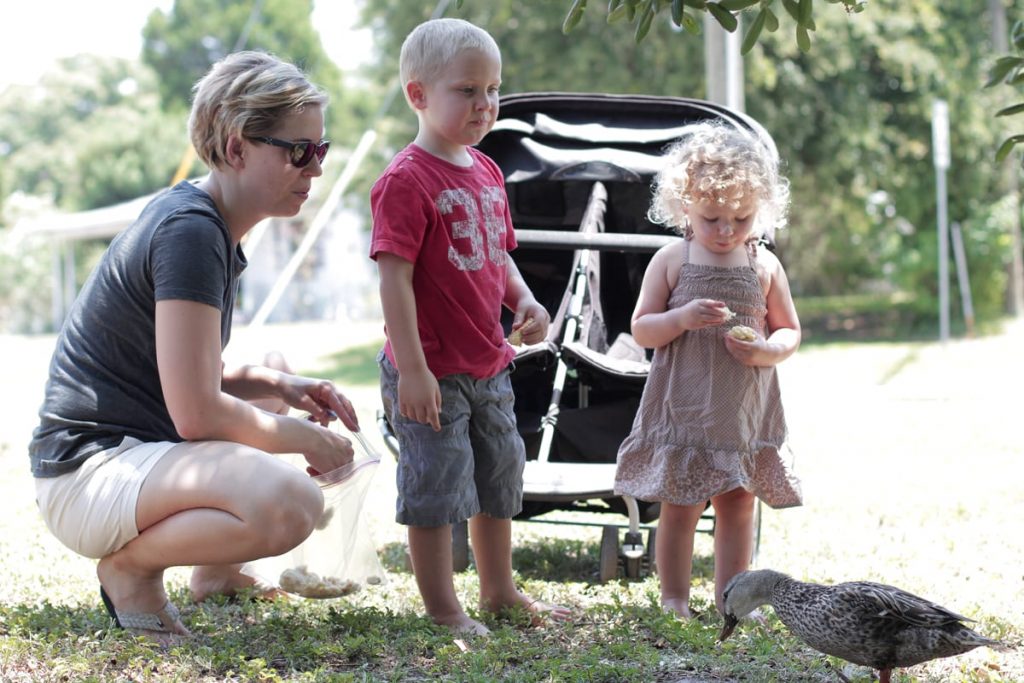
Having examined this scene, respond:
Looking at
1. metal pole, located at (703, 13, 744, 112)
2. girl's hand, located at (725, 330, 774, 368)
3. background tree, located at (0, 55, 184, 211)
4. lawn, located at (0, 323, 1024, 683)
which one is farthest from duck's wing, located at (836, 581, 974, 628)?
background tree, located at (0, 55, 184, 211)

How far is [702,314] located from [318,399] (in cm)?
111

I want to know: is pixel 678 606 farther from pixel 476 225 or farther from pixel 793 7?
pixel 793 7

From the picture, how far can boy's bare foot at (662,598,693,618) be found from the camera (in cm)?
331

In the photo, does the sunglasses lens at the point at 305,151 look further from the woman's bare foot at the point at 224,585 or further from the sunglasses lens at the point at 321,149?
the woman's bare foot at the point at 224,585

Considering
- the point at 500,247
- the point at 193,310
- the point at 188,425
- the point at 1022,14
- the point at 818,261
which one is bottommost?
the point at 188,425

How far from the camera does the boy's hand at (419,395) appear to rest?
288 centimetres

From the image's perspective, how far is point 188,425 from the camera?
2781 millimetres

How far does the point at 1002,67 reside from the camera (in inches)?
107

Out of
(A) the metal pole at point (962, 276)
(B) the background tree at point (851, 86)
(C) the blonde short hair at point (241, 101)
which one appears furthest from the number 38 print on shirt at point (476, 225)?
(A) the metal pole at point (962, 276)

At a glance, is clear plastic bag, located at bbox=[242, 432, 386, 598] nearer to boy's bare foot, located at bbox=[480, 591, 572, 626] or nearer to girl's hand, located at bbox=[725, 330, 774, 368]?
boy's bare foot, located at bbox=[480, 591, 572, 626]

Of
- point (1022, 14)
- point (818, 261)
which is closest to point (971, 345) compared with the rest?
point (1022, 14)

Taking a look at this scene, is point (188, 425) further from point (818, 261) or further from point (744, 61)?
point (818, 261)

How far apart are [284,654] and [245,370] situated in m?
0.81

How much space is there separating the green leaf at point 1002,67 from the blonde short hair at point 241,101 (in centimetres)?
170
